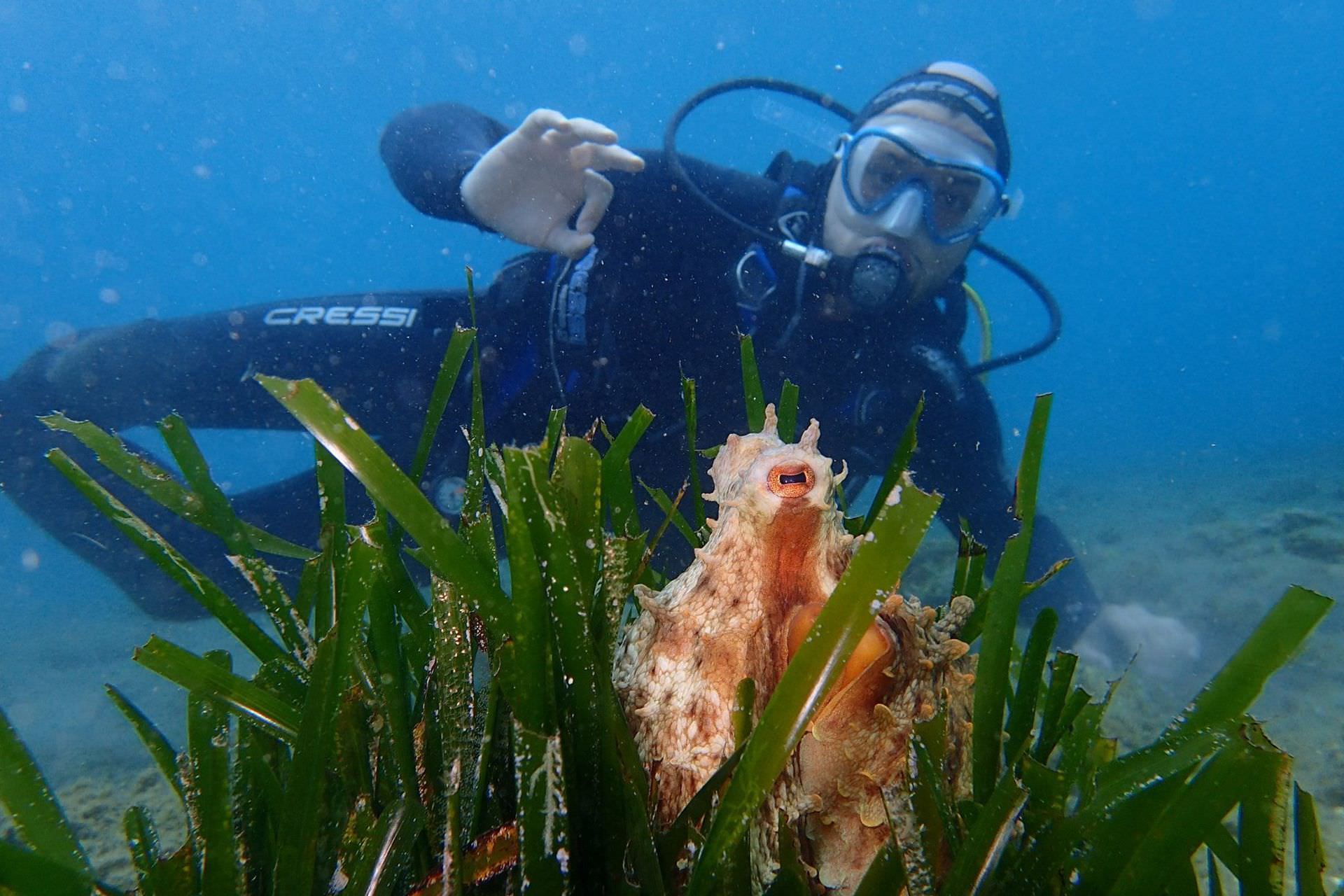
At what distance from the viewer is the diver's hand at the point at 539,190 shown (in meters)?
4.17

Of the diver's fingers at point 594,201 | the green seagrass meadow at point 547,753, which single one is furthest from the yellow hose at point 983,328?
the green seagrass meadow at point 547,753

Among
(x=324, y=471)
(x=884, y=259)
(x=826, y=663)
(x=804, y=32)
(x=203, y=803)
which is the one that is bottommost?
(x=203, y=803)

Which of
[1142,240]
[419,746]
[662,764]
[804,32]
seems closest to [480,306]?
[419,746]

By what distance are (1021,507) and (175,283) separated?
91.5 meters

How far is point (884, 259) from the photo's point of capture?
499 cm

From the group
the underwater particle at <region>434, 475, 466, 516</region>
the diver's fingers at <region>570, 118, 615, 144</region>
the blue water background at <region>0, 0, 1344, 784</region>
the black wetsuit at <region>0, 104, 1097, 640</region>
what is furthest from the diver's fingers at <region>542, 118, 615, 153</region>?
the blue water background at <region>0, 0, 1344, 784</region>

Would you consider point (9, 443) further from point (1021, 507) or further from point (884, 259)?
point (1021, 507)

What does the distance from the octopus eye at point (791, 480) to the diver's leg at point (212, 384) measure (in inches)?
207

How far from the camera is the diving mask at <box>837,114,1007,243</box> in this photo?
584 centimetres

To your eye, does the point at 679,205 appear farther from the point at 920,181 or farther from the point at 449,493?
the point at 449,493

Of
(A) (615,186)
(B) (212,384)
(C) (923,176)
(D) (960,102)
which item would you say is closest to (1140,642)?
(C) (923,176)

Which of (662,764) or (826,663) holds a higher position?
(826,663)

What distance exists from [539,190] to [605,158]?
26.8 inches

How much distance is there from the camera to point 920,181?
596cm
